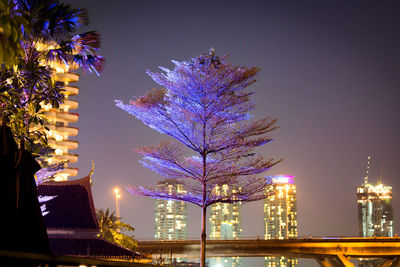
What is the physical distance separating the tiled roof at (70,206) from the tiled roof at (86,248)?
1018 millimetres

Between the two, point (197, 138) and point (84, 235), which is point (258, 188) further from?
point (84, 235)

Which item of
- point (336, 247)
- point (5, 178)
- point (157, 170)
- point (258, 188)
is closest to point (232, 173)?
point (258, 188)

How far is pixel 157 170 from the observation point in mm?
25234

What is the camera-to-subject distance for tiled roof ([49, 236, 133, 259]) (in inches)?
1174

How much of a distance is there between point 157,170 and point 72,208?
1046cm

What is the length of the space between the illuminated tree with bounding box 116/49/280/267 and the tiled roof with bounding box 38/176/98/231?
9.62 meters

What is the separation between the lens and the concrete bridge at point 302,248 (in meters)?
50.8

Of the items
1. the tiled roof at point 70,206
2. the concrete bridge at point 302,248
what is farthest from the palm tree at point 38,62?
the concrete bridge at point 302,248

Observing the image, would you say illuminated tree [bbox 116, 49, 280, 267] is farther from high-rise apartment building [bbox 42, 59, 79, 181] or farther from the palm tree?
high-rise apartment building [bbox 42, 59, 79, 181]

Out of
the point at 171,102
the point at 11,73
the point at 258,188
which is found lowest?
the point at 258,188

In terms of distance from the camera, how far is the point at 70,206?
32.9 metres

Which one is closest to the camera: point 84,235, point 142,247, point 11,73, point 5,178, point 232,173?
point 5,178

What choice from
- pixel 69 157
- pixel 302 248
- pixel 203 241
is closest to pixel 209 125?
pixel 203 241

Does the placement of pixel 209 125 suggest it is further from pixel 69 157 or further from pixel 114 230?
pixel 69 157
